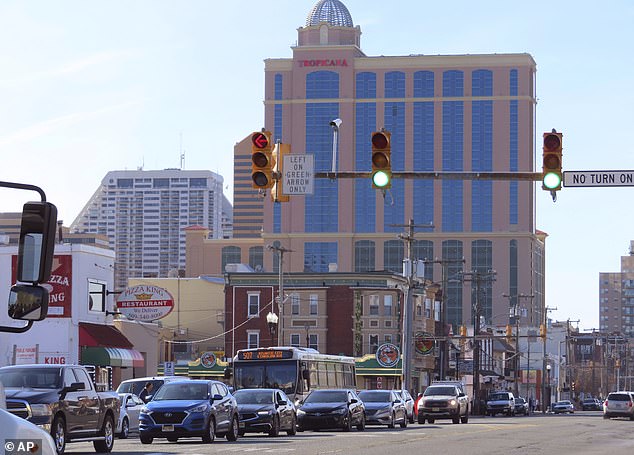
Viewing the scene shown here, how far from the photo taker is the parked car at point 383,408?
4650 centimetres

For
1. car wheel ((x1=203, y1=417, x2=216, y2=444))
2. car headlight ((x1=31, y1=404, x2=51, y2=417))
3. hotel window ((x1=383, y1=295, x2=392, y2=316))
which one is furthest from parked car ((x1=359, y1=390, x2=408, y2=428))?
hotel window ((x1=383, y1=295, x2=392, y2=316))

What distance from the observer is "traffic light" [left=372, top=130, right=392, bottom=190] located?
70.9 feet

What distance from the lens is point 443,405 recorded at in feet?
187

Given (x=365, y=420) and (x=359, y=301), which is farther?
(x=359, y=301)

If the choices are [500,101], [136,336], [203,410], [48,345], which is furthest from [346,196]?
[203,410]

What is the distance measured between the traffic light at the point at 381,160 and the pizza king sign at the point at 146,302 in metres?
36.9

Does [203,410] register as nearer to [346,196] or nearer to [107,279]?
[107,279]

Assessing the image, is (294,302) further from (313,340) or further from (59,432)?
(59,432)

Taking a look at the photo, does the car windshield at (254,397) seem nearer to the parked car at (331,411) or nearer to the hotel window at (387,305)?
the parked car at (331,411)

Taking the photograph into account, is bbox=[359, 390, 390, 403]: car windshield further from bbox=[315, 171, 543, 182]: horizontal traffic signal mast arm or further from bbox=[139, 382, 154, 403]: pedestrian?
bbox=[315, 171, 543, 182]: horizontal traffic signal mast arm

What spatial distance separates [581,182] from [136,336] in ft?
175

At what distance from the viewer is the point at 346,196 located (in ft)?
648
